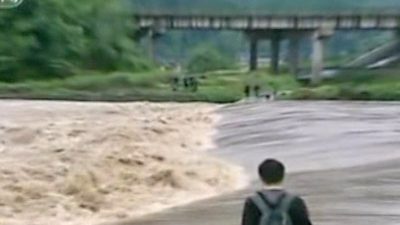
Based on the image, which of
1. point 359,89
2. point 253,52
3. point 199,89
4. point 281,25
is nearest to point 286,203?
point 359,89

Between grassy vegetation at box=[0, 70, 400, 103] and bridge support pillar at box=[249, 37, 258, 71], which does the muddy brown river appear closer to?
grassy vegetation at box=[0, 70, 400, 103]

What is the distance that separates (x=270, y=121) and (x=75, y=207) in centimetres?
1328

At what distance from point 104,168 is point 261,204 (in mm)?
14197

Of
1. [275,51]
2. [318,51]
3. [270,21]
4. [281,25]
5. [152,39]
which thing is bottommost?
[318,51]

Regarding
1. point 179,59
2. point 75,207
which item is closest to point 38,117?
point 75,207

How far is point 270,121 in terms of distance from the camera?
29344 millimetres

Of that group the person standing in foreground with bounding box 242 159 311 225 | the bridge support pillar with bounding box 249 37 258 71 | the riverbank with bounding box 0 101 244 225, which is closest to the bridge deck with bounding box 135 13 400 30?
the bridge support pillar with bounding box 249 37 258 71

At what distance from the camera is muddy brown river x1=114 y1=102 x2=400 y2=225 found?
15172mm

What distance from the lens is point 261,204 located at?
659cm

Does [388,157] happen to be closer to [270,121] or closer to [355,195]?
[355,195]

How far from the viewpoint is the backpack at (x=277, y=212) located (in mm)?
6535

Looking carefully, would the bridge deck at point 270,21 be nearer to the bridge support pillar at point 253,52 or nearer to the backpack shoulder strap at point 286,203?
the bridge support pillar at point 253,52

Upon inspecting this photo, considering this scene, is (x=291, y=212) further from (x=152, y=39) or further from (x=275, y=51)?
(x=152, y=39)

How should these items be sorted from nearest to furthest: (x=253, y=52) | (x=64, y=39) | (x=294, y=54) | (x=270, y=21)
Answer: (x=64, y=39)
(x=270, y=21)
(x=294, y=54)
(x=253, y=52)
